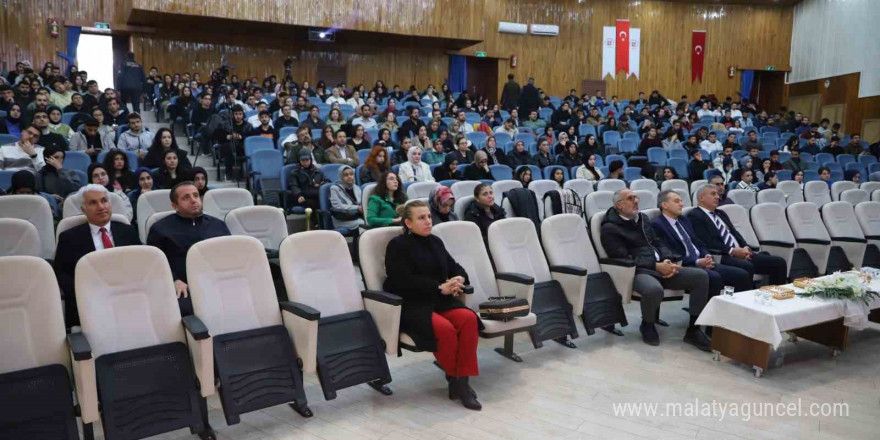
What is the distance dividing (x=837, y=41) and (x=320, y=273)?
1713 cm

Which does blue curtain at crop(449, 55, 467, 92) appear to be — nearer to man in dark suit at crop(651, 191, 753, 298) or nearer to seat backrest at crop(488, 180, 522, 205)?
seat backrest at crop(488, 180, 522, 205)

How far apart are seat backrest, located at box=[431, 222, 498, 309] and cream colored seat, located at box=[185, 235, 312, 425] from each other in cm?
107

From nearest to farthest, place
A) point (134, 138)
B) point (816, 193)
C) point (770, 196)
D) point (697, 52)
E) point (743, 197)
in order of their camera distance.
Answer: point (743, 197)
point (770, 196)
point (134, 138)
point (816, 193)
point (697, 52)

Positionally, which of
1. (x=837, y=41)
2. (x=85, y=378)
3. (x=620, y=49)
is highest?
(x=837, y=41)

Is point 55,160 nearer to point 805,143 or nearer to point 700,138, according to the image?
point 700,138

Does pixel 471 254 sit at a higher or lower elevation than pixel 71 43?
lower

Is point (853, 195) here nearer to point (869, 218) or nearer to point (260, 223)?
point (869, 218)

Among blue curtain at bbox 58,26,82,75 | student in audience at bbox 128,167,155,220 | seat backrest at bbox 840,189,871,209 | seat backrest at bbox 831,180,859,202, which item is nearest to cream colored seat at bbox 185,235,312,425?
student in audience at bbox 128,167,155,220

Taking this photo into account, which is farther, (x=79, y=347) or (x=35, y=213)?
(x=35, y=213)

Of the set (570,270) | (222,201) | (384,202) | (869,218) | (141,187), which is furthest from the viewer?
(869,218)

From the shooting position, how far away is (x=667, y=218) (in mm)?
4473

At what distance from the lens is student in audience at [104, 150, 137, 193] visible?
5270 millimetres

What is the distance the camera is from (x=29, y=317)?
7.90ft

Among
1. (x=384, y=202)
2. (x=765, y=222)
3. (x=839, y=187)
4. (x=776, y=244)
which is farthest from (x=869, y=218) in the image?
(x=384, y=202)
